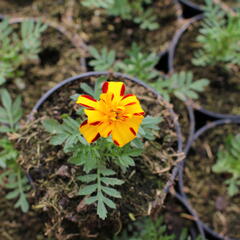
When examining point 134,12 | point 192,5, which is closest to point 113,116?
point 134,12

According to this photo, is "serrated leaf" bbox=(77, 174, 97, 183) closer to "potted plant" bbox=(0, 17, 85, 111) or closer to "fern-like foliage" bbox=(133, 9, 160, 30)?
"potted plant" bbox=(0, 17, 85, 111)

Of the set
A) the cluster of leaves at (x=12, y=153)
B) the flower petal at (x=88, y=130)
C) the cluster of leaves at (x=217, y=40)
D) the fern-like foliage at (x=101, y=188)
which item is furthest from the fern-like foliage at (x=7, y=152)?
the cluster of leaves at (x=217, y=40)

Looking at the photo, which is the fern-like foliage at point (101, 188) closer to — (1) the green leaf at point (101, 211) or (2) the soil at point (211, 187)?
(1) the green leaf at point (101, 211)

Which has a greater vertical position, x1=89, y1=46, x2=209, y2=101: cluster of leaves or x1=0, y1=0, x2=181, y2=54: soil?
x1=0, y1=0, x2=181, y2=54: soil

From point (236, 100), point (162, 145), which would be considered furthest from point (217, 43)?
point (162, 145)

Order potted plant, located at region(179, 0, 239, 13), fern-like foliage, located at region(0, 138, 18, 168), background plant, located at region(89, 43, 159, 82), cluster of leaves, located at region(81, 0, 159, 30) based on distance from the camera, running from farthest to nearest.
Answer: potted plant, located at region(179, 0, 239, 13)
cluster of leaves, located at region(81, 0, 159, 30)
background plant, located at region(89, 43, 159, 82)
fern-like foliage, located at region(0, 138, 18, 168)

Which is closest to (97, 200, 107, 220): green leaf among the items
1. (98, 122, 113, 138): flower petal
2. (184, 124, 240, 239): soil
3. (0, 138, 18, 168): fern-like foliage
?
(98, 122, 113, 138): flower petal

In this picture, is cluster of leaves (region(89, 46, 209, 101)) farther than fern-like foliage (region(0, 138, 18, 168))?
Yes
